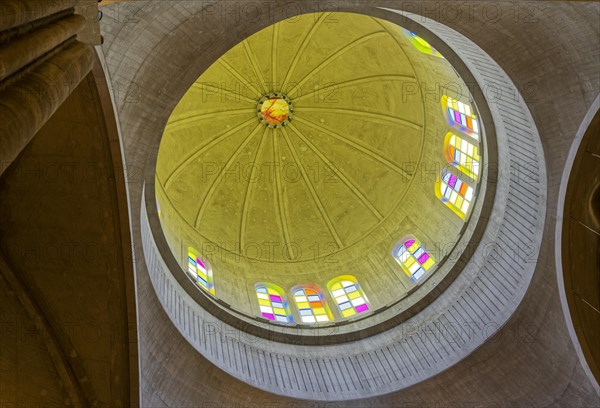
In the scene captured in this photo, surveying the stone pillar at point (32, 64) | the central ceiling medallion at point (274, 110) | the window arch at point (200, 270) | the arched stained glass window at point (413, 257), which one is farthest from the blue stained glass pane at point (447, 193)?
the stone pillar at point (32, 64)

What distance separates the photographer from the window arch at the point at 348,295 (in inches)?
626

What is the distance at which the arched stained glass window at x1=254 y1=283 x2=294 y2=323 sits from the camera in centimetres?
1542

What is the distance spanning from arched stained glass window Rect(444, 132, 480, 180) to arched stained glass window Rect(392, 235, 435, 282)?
262 centimetres

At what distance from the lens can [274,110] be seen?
812 inches

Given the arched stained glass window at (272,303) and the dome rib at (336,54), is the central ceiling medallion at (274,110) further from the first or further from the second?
the arched stained glass window at (272,303)

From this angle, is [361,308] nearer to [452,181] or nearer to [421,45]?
[452,181]

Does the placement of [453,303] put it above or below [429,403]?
above

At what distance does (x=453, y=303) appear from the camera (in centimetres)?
1305

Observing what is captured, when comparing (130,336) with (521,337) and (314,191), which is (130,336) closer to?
(521,337)

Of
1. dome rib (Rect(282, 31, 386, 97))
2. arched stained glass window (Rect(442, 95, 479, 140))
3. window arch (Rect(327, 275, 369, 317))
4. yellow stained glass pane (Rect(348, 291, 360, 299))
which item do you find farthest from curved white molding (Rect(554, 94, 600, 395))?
dome rib (Rect(282, 31, 386, 97))

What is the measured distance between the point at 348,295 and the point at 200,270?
15.0 feet

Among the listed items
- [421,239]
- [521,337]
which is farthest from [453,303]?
[421,239]

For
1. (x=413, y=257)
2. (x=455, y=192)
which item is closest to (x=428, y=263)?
(x=413, y=257)

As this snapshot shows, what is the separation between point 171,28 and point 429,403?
9623 mm
